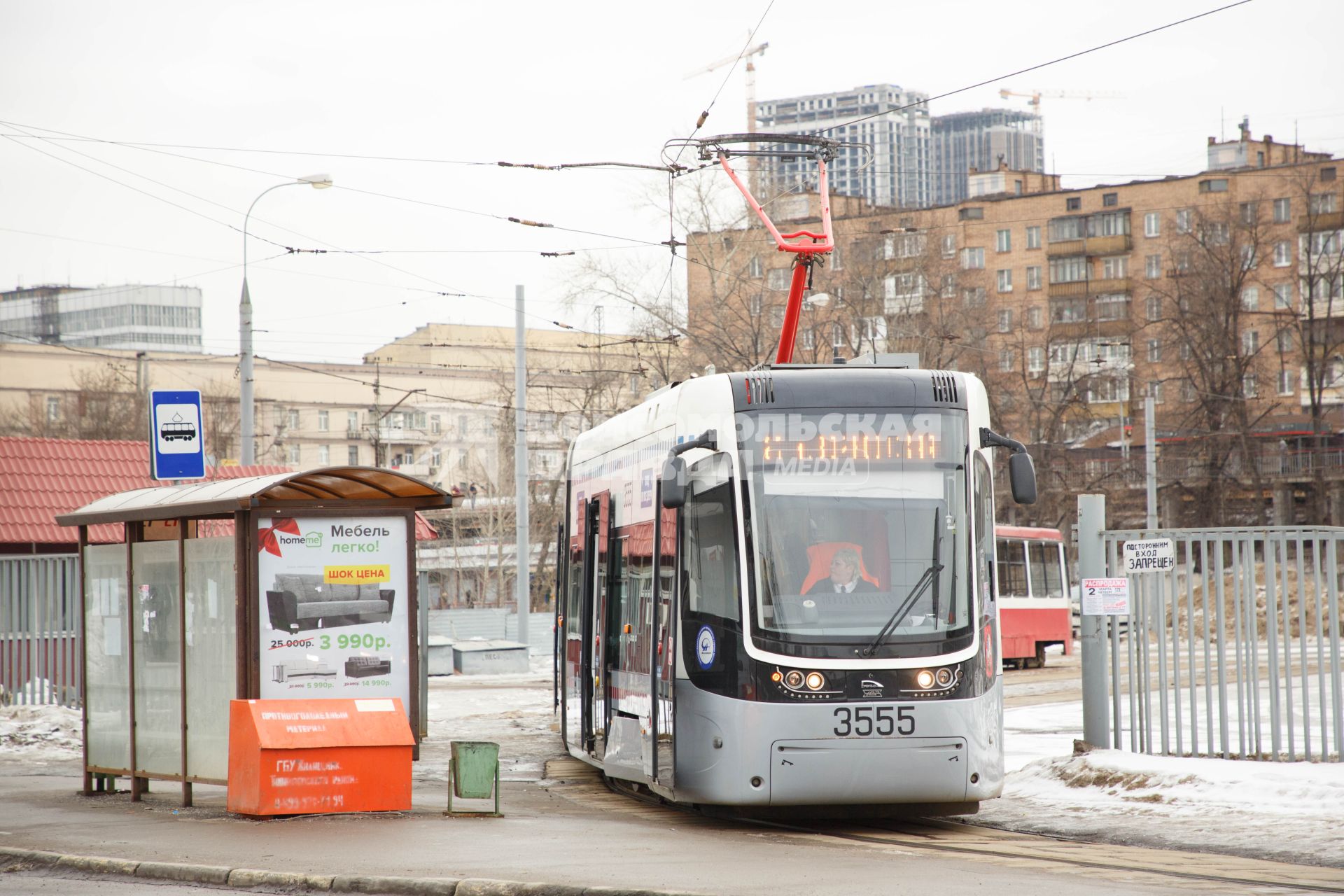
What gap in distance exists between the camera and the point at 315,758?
11.2m

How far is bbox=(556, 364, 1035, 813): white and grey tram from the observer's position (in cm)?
1049

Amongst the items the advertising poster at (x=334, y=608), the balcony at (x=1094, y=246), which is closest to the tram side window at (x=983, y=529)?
the advertising poster at (x=334, y=608)

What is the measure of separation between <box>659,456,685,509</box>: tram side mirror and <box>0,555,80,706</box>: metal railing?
1168 centimetres

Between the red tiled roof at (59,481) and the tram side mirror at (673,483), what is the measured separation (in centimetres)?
1192

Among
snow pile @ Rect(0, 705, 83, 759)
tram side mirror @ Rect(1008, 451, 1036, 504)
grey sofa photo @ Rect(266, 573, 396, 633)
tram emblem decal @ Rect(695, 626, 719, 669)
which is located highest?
tram side mirror @ Rect(1008, 451, 1036, 504)

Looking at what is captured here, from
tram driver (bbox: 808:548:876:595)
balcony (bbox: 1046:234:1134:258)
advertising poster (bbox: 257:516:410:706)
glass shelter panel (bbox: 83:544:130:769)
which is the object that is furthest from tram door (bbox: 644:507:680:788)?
balcony (bbox: 1046:234:1134:258)

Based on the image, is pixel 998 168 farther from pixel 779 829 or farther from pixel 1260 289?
pixel 779 829

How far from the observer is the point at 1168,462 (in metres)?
65.2

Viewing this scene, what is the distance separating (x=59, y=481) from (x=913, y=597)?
57.0 feet

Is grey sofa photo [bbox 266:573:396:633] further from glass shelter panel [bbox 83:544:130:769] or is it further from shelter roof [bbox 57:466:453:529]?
glass shelter panel [bbox 83:544:130:769]

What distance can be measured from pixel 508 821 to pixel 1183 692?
5684 millimetres

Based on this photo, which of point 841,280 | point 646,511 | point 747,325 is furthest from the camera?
point 841,280

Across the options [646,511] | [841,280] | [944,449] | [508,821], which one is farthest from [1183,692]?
[841,280]

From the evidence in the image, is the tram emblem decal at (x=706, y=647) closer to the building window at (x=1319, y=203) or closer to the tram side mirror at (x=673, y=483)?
the tram side mirror at (x=673, y=483)
